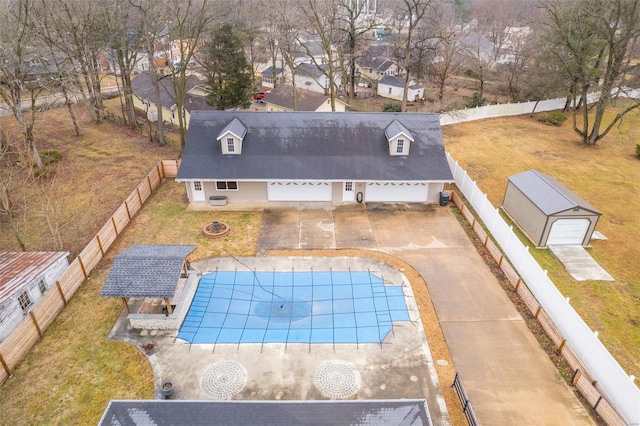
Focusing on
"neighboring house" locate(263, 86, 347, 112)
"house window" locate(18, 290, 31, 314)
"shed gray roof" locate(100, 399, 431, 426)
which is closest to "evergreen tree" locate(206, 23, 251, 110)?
"neighboring house" locate(263, 86, 347, 112)

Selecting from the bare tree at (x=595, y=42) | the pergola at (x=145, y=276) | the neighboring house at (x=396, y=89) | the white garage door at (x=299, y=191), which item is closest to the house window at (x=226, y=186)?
the white garage door at (x=299, y=191)

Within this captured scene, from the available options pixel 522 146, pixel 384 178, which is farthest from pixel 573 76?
pixel 384 178

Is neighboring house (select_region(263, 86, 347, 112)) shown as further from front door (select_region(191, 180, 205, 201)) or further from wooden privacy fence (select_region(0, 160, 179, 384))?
wooden privacy fence (select_region(0, 160, 179, 384))

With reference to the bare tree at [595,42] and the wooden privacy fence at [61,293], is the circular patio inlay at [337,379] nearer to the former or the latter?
the wooden privacy fence at [61,293]

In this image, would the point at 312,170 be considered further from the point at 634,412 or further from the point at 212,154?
the point at 634,412

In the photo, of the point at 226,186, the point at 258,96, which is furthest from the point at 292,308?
the point at 258,96

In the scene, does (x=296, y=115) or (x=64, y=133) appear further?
(x=64, y=133)
